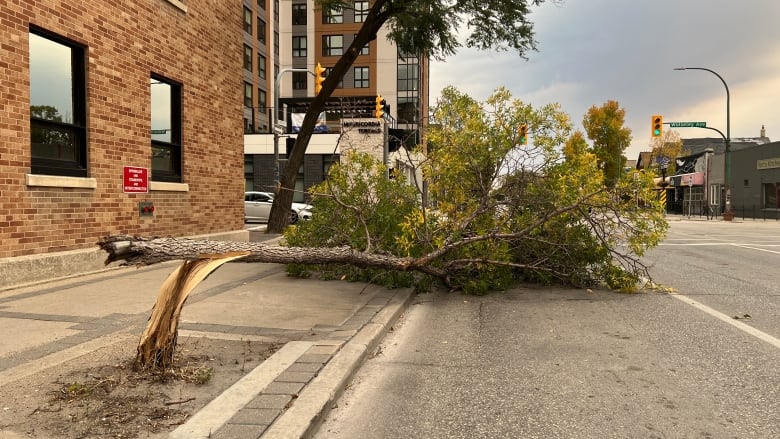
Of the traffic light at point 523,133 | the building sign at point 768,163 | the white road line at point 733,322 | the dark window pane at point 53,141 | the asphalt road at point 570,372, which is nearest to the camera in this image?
the asphalt road at point 570,372

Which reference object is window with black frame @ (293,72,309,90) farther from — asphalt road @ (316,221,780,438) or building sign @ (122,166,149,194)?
asphalt road @ (316,221,780,438)

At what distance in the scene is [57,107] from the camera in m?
Answer: 8.82

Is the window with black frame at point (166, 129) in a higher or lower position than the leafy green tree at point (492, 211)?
higher

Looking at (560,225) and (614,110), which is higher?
(614,110)

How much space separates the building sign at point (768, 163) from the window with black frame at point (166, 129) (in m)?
40.2

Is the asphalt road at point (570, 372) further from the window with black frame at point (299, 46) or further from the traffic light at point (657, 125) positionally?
the window with black frame at point (299, 46)

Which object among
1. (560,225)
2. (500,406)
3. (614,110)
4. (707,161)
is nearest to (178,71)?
(560,225)

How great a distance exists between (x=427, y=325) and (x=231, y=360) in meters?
2.56

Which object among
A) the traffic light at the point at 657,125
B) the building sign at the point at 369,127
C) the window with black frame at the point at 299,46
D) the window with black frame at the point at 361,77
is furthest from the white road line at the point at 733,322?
the window with black frame at the point at 299,46

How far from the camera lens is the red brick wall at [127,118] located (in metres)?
7.85

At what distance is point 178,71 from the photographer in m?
11.6

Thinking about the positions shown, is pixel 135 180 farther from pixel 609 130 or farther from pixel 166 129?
pixel 609 130

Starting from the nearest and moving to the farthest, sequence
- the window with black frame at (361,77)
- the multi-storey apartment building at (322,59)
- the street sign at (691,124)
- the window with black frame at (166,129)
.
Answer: the window with black frame at (166,129), the street sign at (691,124), the multi-storey apartment building at (322,59), the window with black frame at (361,77)

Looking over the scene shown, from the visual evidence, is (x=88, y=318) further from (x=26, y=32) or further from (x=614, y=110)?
(x=614, y=110)
